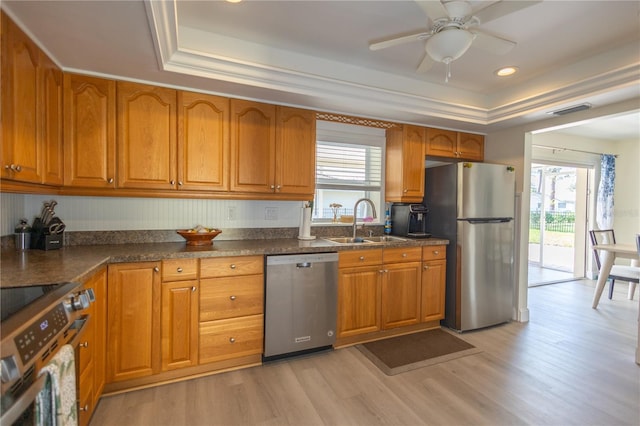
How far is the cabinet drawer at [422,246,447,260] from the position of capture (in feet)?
10.3

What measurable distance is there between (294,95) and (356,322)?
2.02 metres

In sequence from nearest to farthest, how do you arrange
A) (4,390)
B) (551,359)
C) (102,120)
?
(4,390) → (102,120) → (551,359)

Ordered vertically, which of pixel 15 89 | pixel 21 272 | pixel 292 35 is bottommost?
pixel 21 272

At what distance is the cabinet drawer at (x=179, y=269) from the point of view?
214 centimetres

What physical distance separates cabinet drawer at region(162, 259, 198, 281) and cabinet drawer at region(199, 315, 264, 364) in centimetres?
37

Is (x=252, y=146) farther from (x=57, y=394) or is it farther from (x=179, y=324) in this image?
(x=57, y=394)

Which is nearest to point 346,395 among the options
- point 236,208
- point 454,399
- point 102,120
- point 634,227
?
point 454,399

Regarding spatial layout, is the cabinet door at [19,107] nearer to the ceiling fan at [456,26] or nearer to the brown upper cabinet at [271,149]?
the brown upper cabinet at [271,149]

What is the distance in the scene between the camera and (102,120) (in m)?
2.27

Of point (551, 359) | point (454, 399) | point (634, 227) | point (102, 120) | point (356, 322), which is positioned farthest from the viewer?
point (634, 227)

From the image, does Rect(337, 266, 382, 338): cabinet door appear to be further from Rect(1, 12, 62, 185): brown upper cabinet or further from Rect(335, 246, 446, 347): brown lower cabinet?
Rect(1, 12, 62, 185): brown upper cabinet

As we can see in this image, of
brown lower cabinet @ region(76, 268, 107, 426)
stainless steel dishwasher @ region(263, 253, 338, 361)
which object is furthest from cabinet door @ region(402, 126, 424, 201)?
brown lower cabinet @ region(76, 268, 107, 426)

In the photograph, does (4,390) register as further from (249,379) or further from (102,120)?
(102,120)

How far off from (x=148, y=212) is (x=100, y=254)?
67cm
